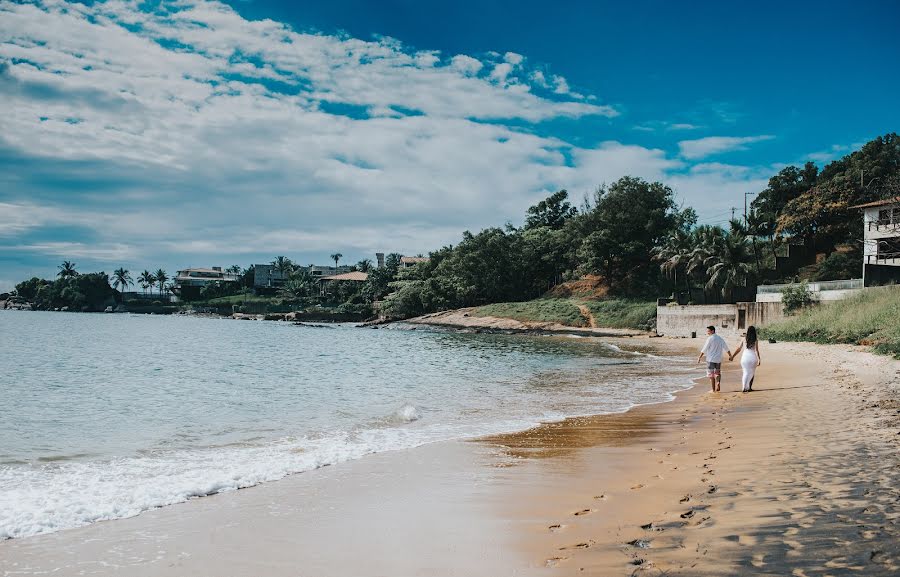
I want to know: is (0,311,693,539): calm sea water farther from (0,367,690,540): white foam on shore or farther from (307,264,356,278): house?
(307,264,356,278): house

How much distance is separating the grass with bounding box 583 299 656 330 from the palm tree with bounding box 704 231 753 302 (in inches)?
254

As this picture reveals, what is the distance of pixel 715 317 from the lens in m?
46.1

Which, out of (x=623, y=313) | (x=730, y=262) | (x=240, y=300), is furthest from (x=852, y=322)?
(x=240, y=300)

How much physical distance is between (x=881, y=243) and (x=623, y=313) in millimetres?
22897

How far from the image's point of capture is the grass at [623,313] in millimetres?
56719

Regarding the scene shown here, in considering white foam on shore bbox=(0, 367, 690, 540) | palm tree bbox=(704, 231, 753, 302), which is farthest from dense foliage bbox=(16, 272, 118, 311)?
white foam on shore bbox=(0, 367, 690, 540)

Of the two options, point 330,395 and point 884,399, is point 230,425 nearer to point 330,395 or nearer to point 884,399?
point 330,395

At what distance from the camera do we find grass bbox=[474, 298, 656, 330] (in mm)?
57941

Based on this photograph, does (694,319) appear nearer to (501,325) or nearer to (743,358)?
(501,325)

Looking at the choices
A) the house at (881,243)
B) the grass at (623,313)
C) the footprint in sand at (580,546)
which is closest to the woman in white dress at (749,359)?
the footprint in sand at (580,546)

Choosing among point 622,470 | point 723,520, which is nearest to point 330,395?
point 622,470

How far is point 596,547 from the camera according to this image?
462 centimetres

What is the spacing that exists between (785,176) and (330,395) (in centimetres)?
5791

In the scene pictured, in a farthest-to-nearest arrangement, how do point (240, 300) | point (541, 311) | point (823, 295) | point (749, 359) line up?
point (240, 300)
point (541, 311)
point (823, 295)
point (749, 359)
